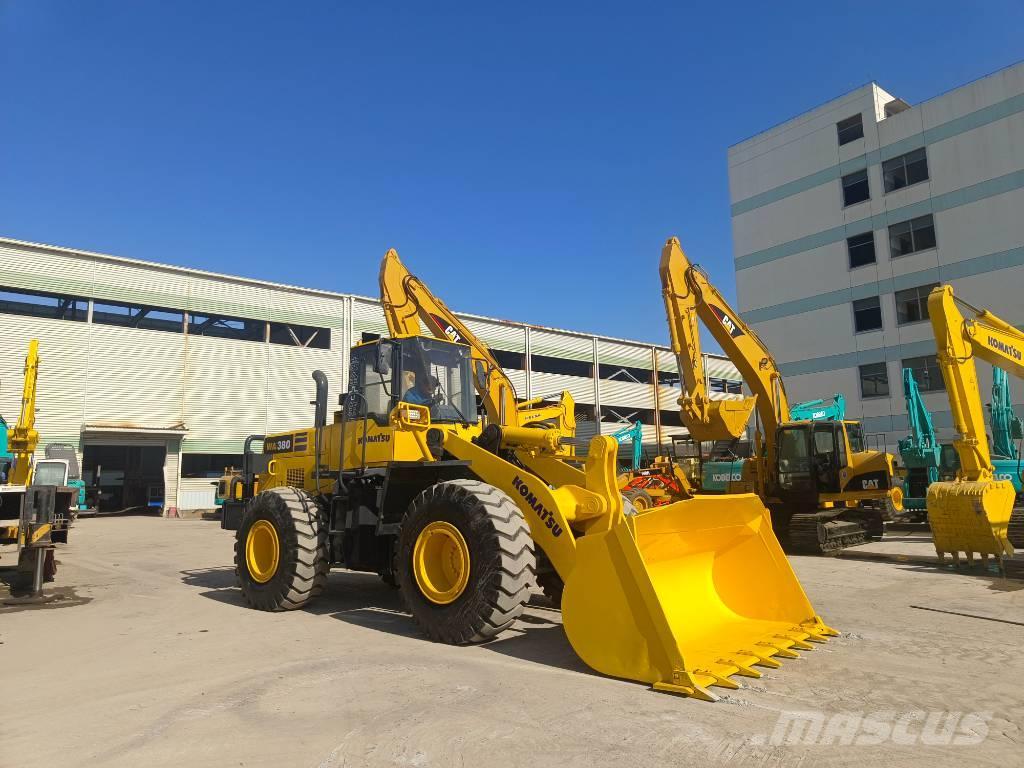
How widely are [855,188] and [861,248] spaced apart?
269 centimetres

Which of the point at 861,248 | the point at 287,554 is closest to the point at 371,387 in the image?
the point at 287,554

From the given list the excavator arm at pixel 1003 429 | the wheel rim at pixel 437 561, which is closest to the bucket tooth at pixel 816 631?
the wheel rim at pixel 437 561

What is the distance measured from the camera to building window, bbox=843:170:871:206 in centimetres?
3002

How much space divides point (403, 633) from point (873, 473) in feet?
36.1

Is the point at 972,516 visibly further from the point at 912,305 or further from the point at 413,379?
the point at 912,305

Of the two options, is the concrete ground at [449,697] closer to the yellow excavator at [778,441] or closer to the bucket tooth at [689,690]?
the bucket tooth at [689,690]

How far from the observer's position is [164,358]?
3216 centimetres

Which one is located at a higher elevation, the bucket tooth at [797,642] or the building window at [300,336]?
the building window at [300,336]

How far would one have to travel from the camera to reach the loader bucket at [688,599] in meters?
4.76

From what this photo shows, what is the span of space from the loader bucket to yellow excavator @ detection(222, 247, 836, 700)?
13mm

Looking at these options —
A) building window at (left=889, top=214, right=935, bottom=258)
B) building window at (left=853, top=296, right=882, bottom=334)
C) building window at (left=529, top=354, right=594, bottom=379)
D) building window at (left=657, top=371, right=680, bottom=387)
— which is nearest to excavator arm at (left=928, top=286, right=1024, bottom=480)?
building window at (left=853, top=296, right=882, bottom=334)

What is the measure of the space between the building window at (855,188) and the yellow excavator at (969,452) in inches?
782

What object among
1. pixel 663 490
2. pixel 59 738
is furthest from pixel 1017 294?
pixel 59 738

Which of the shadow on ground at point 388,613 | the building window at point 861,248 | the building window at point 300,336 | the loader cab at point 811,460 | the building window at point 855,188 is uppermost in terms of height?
the building window at point 855,188
